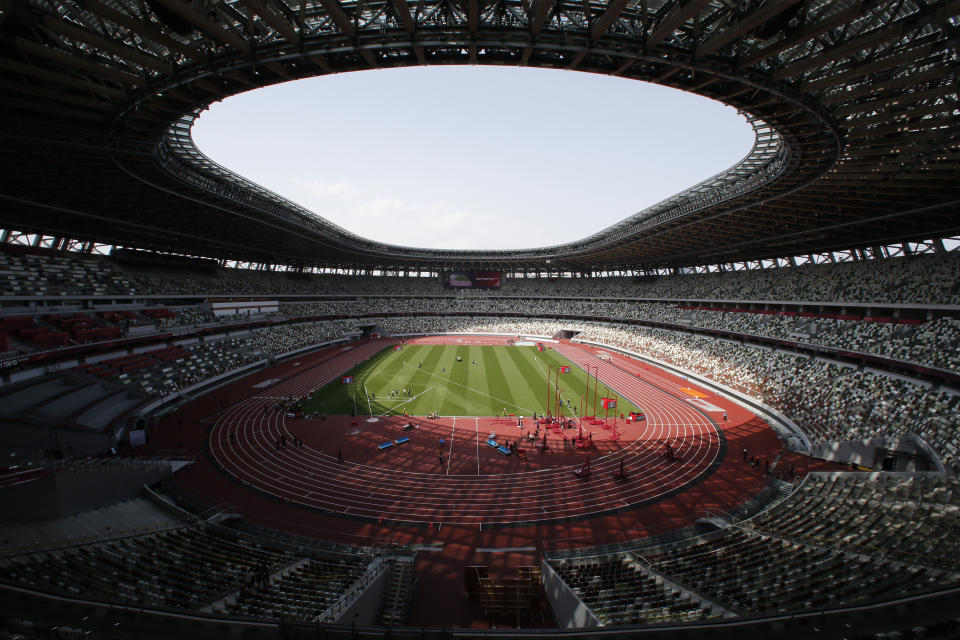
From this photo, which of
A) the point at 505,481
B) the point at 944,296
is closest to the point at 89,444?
the point at 505,481

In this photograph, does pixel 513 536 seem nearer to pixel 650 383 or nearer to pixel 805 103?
pixel 805 103

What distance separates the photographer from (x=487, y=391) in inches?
1363

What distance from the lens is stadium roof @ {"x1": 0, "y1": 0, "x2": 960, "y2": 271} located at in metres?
9.53

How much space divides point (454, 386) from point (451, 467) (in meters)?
15.4

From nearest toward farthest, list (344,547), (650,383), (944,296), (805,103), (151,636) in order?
(151,636)
(805,103)
(344,547)
(944,296)
(650,383)

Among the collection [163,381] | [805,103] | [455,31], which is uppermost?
[455,31]

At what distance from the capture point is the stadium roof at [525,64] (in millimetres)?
9531

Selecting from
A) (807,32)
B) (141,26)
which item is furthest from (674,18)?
(141,26)

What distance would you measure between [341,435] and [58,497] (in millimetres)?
13038

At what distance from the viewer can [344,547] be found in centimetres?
1430

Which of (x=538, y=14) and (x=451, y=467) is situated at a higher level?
(x=538, y=14)

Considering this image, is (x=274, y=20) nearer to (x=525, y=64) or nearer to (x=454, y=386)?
(x=525, y=64)

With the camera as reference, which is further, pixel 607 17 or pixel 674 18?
pixel 607 17

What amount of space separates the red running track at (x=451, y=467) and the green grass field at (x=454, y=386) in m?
2.76
